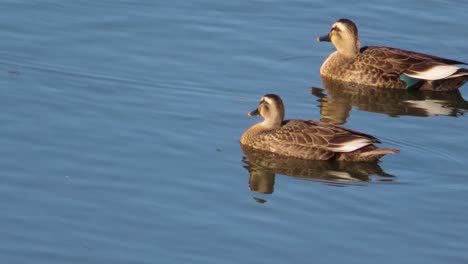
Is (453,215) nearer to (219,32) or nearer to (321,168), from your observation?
(321,168)

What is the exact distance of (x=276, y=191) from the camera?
1391 cm

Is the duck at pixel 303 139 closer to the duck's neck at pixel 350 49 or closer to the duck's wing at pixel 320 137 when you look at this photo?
the duck's wing at pixel 320 137

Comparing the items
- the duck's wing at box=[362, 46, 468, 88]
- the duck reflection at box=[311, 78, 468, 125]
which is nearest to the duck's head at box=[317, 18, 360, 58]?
the duck's wing at box=[362, 46, 468, 88]

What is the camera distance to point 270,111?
15.6 metres

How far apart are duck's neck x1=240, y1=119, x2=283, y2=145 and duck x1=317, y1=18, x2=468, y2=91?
316 centimetres

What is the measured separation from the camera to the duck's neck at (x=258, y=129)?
1533cm

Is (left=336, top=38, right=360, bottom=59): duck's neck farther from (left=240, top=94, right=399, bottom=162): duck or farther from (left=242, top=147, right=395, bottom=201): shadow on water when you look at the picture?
(left=242, top=147, right=395, bottom=201): shadow on water

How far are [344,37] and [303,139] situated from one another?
4.10m

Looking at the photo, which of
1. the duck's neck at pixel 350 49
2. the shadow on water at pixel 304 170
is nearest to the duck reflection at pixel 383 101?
the duck's neck at pixel 350 49

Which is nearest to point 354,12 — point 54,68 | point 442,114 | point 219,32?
point 219,32

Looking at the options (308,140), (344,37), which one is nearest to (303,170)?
(308,140)

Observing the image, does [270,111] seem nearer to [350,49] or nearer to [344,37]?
[344,37]

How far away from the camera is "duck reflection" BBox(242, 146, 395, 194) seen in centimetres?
1434

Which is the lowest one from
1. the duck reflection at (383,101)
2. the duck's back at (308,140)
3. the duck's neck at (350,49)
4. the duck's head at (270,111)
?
the duck's back at (308,140)
